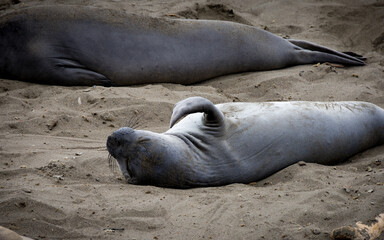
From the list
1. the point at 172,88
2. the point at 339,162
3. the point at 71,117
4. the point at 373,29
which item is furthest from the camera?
the point at 373,29

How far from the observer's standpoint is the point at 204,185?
348 centimetres

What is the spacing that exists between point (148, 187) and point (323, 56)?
433 centimetres

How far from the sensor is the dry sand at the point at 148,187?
2.74m

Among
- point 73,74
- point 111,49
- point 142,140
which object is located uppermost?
point 142,140

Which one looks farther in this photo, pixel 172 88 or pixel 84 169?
pixel 172 88

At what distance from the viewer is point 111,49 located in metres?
6.06

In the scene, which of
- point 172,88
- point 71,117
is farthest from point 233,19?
point 71,117

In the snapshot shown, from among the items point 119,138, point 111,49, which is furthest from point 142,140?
point 111,49

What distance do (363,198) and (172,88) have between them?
3356mm

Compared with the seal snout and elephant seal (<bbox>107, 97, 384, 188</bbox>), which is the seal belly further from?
the seal snout

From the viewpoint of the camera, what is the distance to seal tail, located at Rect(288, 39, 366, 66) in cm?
675

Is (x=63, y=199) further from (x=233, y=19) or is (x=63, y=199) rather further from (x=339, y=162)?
(x=233, y=19)

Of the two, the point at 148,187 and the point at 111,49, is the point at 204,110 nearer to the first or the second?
the point at 148,187

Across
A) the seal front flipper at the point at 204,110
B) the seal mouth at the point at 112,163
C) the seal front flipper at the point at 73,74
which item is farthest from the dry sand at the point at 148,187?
the seal front flipper at the point at 204,110
